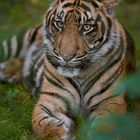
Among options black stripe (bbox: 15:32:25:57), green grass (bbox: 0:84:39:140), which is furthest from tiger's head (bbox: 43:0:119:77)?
black stripe (bbox: 15:32:25:57)

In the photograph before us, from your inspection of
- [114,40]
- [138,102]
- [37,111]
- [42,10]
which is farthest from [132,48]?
[42,10]

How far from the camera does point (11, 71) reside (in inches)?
219

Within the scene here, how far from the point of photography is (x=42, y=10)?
8102 millimetres

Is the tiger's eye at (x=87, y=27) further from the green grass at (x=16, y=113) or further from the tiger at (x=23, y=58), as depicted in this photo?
the tiger at (x=23, y=58)

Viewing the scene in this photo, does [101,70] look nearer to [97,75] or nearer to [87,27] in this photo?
[97,75]

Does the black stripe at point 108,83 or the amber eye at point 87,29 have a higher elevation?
the amber eye at point 87,29

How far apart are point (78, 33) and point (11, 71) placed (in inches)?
72.5

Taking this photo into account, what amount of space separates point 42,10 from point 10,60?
257 centimetres

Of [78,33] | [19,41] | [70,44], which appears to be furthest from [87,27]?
[19,41]

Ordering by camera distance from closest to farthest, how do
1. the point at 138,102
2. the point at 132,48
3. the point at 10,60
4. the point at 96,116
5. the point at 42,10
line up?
the point at 96,116
the point at 138,102
the point at 132,48
the point at 10,60
the point at 42,10

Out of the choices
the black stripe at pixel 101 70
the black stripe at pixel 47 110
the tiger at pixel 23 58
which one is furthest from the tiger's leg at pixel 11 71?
the black stripe at pixel 101 70

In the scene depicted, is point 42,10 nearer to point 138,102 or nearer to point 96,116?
point 138,102

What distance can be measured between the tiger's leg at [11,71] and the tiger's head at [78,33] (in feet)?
4.64

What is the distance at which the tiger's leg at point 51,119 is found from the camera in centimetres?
388
